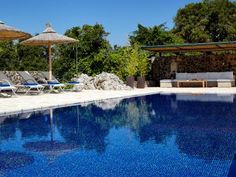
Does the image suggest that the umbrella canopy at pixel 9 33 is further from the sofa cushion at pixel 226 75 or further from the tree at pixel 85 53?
the sofa cushion at pixel 226 75

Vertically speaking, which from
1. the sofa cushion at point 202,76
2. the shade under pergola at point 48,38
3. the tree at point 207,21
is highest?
the tree at point 207,21

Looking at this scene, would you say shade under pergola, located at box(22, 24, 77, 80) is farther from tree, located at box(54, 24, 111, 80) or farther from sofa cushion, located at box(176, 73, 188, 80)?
sofa cushion, located at box(176, 73, 188, 80)

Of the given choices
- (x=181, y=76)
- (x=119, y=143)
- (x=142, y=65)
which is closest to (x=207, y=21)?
(x=181, y=76)

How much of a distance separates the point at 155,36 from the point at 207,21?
7.63 metres

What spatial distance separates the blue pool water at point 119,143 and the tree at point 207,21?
2098 cm

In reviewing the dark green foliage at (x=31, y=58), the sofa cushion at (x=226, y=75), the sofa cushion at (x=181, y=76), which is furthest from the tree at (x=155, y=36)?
the dark green foliage at (x=31, y=58)

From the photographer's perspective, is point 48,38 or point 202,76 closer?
point 48,38

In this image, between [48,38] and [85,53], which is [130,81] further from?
[48,38]

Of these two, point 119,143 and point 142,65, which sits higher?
point 142,65

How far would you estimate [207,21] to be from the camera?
30062 millimetres

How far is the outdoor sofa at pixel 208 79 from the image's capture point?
18.0m

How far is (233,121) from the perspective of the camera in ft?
24.6

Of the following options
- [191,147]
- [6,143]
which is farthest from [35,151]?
[191,147]

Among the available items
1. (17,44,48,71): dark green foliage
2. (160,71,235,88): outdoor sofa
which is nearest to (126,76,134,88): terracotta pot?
(160,71,235,88): outdoor sofa
